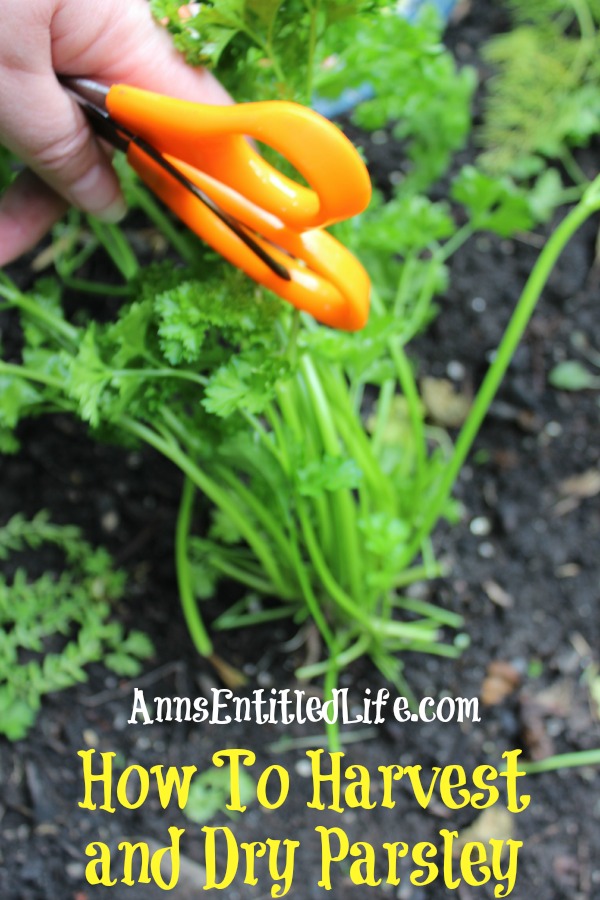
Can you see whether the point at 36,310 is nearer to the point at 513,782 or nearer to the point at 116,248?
the point at 116,248

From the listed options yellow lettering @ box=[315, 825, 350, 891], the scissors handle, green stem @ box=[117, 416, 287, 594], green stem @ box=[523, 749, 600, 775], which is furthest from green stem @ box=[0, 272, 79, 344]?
green stem @ box=[523, 749, 600, 775]

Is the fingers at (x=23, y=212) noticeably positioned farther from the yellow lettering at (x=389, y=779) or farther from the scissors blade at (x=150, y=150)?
the yellow lettering at (x=389, y=779)

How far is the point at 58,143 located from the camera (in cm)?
86

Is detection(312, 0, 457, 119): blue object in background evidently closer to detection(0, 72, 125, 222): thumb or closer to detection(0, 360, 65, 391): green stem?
detection(0, 72, 125, 222): thumb

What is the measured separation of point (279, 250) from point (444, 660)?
671 millimetres

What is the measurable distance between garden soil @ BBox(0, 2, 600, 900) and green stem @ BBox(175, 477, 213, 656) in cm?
6

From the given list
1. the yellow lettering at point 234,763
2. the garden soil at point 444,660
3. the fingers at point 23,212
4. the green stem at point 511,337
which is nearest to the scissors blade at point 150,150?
the fingers at point 23,212

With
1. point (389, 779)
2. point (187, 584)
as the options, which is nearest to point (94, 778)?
point (187, 584)

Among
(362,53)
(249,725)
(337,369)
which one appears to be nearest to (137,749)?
(249,725)

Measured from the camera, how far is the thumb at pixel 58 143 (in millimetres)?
816

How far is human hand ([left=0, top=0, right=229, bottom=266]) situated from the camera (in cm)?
79

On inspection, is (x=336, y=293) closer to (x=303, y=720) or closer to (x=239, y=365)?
(x=239, y=365)

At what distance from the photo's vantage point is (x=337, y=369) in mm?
1135

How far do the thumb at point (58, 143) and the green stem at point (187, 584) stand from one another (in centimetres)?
36
